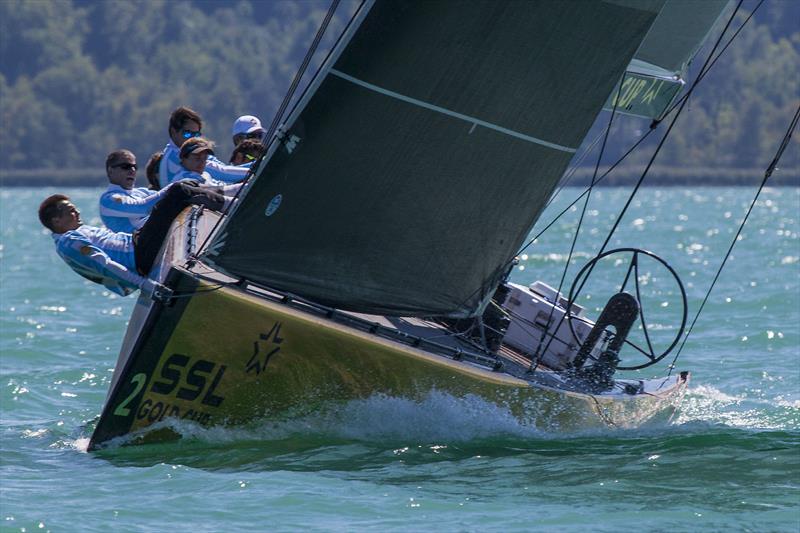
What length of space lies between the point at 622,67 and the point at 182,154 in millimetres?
2169

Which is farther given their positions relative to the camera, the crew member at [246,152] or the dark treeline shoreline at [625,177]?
the dark treeline shoreline at [625,177]

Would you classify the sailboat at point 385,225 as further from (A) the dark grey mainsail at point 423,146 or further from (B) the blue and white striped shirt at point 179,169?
(B) the blue and white striped shirt at point 179,169

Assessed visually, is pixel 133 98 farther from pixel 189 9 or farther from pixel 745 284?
pixel 745 284

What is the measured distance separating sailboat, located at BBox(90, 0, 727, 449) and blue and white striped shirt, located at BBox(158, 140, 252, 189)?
0.83m

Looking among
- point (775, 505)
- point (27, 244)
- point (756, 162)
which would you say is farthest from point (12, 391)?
point (756, 162)

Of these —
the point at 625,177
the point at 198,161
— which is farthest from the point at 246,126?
the point at 625,177

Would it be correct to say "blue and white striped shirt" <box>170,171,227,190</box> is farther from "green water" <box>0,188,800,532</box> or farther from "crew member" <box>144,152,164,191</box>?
"green water" <box>0,188,800,532</box>

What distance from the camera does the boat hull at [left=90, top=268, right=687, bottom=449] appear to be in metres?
6.43

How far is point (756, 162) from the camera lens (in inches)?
3162

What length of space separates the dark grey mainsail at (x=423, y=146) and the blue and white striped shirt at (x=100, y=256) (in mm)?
452

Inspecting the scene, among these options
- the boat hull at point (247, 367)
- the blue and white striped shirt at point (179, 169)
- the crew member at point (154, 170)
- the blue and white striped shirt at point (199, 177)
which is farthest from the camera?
the crew member at point (154, 170)

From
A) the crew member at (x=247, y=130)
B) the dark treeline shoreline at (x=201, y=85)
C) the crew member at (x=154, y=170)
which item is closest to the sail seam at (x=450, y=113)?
the crew member at (x=154, y=170)

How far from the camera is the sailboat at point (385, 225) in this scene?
649 centimetres

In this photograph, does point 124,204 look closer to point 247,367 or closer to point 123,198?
point 123,198
